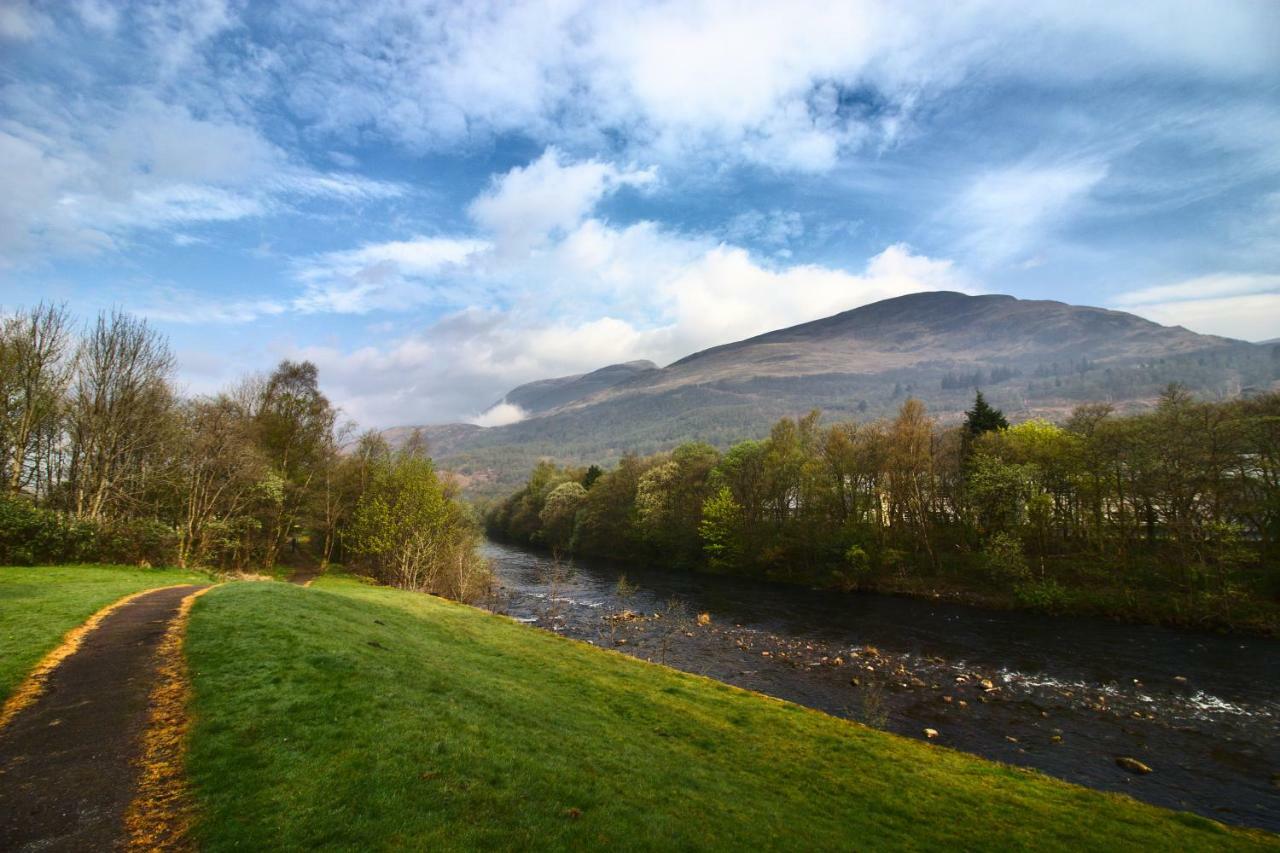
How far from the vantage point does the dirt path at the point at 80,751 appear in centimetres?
738

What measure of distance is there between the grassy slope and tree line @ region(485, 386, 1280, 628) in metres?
38.1

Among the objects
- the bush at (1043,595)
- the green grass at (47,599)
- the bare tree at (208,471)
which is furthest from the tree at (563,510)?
the green grass at (47,599)

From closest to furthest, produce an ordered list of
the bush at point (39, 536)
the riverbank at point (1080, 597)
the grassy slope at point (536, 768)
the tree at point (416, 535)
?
the grassy slope at point (536, 768)
the bush at point (39, 536)
the riverbank at point (1080, 597)
the tree at point (416, 535)

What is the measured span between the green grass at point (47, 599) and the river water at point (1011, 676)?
2432 cm

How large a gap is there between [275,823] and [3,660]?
1070 centimetres

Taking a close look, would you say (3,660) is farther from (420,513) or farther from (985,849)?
(420,513)

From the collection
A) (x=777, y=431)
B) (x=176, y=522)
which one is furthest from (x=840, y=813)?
(x=777, y=431)

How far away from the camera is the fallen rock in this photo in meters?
18.5

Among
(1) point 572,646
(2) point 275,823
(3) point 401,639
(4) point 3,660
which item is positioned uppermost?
(4) point 3,660

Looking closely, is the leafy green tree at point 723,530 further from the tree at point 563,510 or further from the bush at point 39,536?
the bush at point 39,536

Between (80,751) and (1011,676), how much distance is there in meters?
36.8

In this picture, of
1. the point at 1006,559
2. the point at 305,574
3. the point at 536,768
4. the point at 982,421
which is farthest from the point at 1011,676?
the point at 305,574

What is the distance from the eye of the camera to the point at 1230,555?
3903 cm

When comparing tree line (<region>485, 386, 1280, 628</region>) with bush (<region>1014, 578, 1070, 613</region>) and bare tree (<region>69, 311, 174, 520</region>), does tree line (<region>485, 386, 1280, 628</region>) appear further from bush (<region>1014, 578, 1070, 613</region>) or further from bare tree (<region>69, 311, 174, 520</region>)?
bare tree (<region>69, 311, 174, 520</region>)
